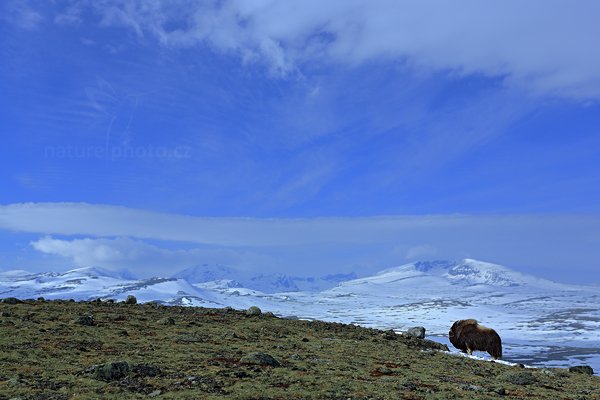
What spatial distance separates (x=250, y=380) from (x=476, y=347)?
23.2m

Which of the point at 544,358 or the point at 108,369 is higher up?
the point at 108,369

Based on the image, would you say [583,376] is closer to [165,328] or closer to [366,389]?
[366,389]

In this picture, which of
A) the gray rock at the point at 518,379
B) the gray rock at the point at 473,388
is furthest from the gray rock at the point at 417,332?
the gray rock at the point at 473,388

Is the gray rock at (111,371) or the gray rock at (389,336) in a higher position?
the gray rock at (389,336)

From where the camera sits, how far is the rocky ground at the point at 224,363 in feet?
56.3

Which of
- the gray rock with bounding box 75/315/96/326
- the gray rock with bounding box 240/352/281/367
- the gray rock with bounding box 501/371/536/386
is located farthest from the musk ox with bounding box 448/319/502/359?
the gray rock with bounding box 75/315/96/326

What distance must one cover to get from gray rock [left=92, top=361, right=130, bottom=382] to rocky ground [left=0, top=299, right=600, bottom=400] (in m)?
0.03

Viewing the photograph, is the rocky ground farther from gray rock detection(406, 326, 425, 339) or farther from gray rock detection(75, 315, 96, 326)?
gray rock detection(406, 326, 425, 339)

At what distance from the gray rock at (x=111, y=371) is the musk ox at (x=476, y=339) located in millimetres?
25807

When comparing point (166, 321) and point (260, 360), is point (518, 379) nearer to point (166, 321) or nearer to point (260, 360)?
point (260, 360)

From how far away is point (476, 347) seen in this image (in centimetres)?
3634

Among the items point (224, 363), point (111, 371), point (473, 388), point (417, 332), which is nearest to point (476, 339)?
point (417, 332)

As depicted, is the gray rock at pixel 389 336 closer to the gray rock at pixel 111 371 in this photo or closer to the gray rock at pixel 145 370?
the gray rock at pixel 145 370

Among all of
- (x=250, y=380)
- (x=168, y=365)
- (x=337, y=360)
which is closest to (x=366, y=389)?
(x=250, y=380)
